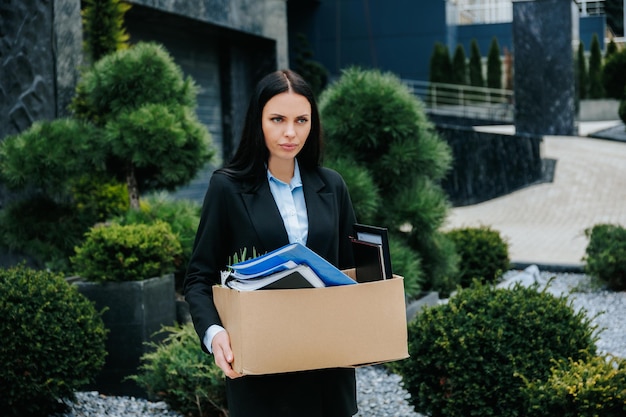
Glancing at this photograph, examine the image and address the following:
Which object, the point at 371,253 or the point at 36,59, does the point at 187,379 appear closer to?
the point at 371,253

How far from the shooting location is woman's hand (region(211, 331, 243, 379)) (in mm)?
2227

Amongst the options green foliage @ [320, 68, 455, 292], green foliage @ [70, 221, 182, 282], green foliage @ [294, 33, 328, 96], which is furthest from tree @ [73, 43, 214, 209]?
green foliage @ [294, 33, 328, 96]

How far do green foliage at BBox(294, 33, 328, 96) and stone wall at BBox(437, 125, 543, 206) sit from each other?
272 inches

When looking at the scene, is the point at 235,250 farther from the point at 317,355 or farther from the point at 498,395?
the point at 498,395

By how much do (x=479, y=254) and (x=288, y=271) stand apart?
7221 mm

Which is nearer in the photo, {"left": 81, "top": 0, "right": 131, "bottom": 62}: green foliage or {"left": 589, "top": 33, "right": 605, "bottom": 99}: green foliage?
{"left": 81, "top": 0, "right": 131, "bottom": 62}: green foliage

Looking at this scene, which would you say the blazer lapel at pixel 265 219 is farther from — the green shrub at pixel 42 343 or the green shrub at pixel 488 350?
the green shrub at pixel 42 343

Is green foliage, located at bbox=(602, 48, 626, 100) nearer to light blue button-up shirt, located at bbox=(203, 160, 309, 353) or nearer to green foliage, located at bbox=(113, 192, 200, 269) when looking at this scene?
green foliage, located at bbox=(113, 192, 200, 269)

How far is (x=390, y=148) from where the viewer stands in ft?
23.2

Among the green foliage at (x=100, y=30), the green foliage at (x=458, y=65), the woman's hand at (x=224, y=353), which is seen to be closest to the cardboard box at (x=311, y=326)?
the woman's hand at (x=224, y=353)

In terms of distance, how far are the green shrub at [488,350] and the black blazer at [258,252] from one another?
5.68ft

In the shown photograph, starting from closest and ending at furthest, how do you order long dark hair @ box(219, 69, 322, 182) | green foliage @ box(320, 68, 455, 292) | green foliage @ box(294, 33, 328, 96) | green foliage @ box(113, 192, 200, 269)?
long dark hair @ box(219, 69, 322, 182) → green foliage @ box(113, 192, 200, 269) → green foliage @ box(320, 68, 455, 292) → green foliage @ box(294, 33, 328, 96)

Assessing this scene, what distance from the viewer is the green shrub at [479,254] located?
9016 millimetres

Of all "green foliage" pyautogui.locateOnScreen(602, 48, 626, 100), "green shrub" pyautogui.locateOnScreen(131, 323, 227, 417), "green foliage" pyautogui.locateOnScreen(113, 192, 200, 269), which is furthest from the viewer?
"green foliage" pyautogui.locateOnScreen(602, 48, 626, 100)
